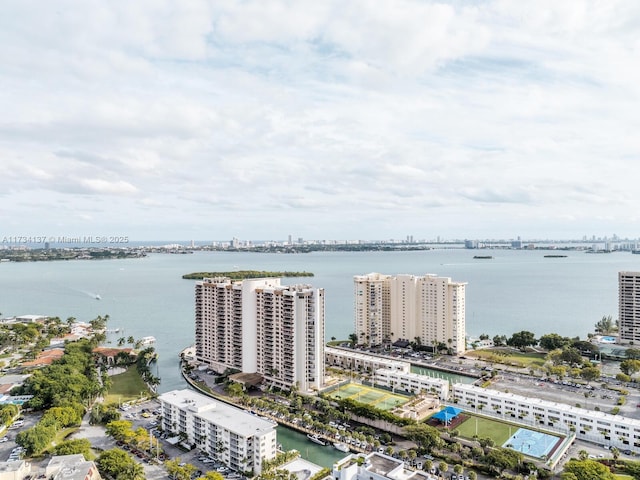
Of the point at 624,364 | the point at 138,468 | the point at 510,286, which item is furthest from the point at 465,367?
the point at 510,286

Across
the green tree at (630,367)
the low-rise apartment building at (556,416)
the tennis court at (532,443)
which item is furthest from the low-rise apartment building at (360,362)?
the green tree at (630,367)

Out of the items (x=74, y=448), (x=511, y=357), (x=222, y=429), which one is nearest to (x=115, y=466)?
(x=74, y=448)

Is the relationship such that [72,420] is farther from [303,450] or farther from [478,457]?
[478,457]

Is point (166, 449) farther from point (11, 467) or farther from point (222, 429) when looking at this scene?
point (11, 467)

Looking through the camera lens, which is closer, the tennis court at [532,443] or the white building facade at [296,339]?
the tennis court at [532,443]

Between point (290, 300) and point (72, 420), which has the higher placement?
point (290, 300)

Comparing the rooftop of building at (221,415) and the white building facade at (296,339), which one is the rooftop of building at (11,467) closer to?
the rooftop of building at (221,415)
